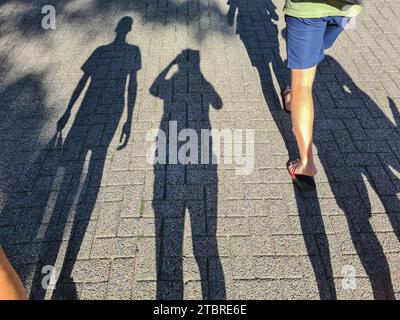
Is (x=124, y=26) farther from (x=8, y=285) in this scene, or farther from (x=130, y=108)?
(x=8, y=285)

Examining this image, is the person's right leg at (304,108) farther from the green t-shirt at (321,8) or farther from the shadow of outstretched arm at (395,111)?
the shadow of outstretched arm at (395,111)

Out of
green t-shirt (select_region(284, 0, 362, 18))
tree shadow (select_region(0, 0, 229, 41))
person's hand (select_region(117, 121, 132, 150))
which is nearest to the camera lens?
green t-shirt (select_region(284, 0, 362, 18))

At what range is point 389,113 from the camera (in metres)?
3.67

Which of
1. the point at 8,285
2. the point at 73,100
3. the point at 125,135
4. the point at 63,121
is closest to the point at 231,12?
the point at 73,100

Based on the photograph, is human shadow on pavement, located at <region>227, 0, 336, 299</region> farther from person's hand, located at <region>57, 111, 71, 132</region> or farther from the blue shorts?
person's hand, located at <region>57, 111, 71, 132</region>

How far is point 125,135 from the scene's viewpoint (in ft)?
11.6

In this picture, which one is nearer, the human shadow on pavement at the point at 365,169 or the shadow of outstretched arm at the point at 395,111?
the human shadow on pavement at the point at 365,169

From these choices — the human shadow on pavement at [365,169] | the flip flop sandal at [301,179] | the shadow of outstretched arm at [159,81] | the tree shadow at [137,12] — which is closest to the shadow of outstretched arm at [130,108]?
the shadow of outstretched arm at [159,81]

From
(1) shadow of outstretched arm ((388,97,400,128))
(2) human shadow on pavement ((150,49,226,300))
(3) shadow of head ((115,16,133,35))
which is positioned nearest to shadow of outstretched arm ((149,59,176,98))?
(2) human shadow on pavement ((150,49,226,300))

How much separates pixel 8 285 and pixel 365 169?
9.41ft

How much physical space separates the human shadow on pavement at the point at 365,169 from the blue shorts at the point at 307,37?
96 cm

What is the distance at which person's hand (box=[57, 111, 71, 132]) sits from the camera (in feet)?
12.0

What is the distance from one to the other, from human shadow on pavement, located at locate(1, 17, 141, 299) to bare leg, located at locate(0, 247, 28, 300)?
2.88ft

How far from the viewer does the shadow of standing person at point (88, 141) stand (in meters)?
2.63
